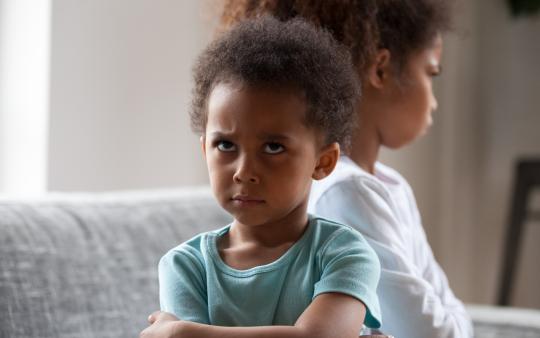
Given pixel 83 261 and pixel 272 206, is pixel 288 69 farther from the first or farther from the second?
pixel 83 261

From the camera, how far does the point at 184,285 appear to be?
1001 millimetres

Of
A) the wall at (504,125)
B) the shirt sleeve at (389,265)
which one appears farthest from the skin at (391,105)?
the wall at (504,125)

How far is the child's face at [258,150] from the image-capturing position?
95 centimetres

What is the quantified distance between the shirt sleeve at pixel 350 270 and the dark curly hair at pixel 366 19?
35 cm

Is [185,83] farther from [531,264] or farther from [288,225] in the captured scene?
[531,264]

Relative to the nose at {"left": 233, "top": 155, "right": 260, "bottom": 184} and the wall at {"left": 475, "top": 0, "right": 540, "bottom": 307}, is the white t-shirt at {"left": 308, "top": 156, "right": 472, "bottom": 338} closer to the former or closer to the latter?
the nose at {"left": 233, "top": 155, "right": 260, "bottom": 184}

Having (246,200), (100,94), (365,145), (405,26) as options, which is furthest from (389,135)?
(100,94)

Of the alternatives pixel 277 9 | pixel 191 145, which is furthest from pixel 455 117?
pixel 277 9

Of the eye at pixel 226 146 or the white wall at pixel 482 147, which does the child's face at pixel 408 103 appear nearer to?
the eye at pixel 226 146

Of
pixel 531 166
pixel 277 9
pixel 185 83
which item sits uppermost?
pixel 277 9

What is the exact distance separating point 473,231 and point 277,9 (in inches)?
97.8

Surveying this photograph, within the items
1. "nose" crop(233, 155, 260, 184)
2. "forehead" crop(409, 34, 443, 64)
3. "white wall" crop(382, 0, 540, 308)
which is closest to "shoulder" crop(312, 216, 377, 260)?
"nose" crop(233, 155, 260, 184)

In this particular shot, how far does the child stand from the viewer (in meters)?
1.20

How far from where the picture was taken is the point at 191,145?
2.50 meters
